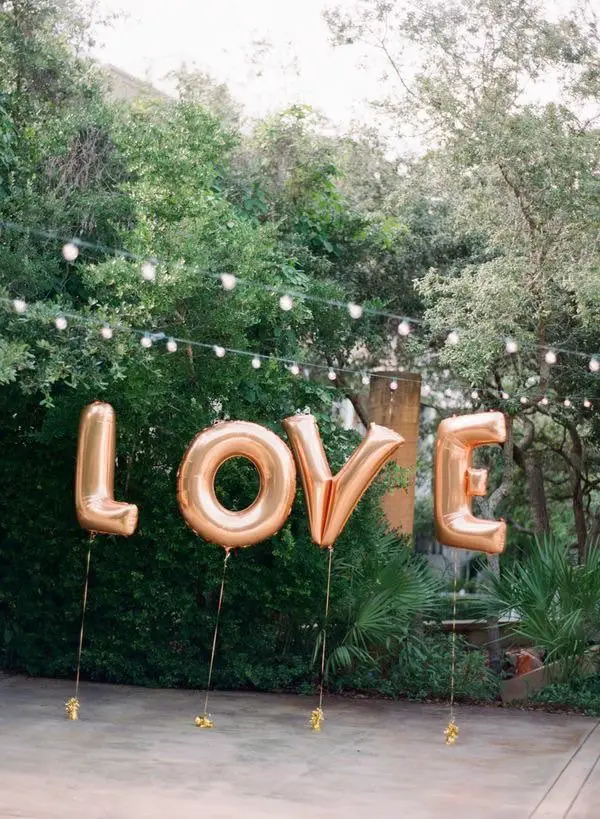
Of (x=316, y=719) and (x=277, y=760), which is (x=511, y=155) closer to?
(x=316, y=719)

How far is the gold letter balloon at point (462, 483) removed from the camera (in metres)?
8.09

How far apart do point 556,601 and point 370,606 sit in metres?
1.81

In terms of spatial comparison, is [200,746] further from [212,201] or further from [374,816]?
[212,201]

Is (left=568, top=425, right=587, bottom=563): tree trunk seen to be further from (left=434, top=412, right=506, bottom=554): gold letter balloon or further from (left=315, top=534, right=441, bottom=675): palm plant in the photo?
(left=434, top=412, right=506, bottom=554): gold letter balloon

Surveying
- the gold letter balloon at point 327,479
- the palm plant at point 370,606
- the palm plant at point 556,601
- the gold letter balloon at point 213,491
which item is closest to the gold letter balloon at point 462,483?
the gold letter balloon at point 327,479

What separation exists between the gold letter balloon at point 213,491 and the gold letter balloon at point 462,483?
1.08 metres

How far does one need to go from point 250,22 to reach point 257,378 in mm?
7659

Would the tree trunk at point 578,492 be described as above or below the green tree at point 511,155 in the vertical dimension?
below

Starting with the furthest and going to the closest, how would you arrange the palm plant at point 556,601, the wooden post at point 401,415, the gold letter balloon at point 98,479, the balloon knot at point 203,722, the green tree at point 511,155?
the wooden post at point 401,415
the green tree at point 511,155
the palm plant at point 556,601
the balloon knot at point 203,722
the gold letter balloon at point 98,479

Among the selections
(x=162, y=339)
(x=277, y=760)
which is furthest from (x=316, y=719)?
(x=162, y=339)

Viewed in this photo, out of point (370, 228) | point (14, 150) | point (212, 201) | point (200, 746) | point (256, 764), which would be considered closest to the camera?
point (256, 764)

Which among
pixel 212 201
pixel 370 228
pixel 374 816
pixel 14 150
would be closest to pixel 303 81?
pixel 370 228

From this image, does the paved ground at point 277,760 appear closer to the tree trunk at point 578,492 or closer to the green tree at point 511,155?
the green tree at point 511,155

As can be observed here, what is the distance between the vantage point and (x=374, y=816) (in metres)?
6.53
